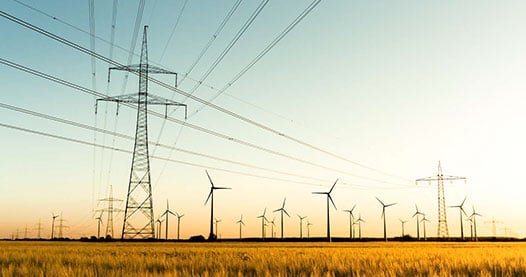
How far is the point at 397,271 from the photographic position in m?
19.3

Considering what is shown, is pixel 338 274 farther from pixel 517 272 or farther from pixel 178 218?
pixel 178 218

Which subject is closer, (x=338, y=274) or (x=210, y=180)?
(x=338, y=274)

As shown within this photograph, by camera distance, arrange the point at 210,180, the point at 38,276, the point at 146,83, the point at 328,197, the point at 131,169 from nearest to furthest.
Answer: the point at 38,276, the point at 146,83, the point at 131,169, the point at 210,180, the point at 328,197

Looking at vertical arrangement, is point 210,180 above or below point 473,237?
above

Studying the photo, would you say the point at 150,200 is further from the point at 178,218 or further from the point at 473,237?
the point at 473,237

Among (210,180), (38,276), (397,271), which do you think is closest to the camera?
(38,276)

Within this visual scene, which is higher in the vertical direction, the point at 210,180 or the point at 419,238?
the point at 210,180

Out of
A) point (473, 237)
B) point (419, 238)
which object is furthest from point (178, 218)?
point (473, 237)

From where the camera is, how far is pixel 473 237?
567 feet

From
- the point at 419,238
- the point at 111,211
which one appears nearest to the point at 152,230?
the point at 111,211

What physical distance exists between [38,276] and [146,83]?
39158mm

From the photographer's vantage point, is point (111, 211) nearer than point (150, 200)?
No

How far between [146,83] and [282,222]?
117159 mm

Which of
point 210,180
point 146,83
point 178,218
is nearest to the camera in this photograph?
point 146,83
